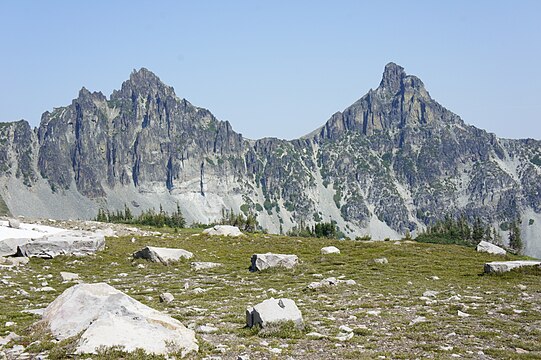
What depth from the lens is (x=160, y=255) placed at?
41406mm

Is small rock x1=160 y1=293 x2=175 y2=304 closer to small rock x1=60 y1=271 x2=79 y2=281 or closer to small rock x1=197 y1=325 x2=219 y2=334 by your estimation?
small rock x1=197 y1=325 x2=219 y2=334

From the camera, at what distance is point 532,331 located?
18219 millimetres

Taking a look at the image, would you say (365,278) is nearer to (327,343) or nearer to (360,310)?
(360,310)

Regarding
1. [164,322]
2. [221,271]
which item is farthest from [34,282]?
[164,322]

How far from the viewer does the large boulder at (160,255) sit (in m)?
41.3

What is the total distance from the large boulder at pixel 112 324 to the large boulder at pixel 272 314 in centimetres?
292

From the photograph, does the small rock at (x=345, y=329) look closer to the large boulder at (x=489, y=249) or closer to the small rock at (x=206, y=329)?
the small rock at (x=206, y=329)

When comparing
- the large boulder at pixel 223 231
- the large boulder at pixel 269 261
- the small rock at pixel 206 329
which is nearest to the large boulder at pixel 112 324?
the small rock at pixel 206 329

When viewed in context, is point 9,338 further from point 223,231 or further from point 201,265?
point 223,231

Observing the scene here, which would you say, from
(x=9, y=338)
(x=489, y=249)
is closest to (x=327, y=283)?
(x=9, y=338)

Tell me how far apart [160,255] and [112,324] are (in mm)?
26458

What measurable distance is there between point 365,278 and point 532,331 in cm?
1665

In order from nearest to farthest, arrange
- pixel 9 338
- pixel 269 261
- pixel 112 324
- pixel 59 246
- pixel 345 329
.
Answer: pixel 112 324, pixel 9 338, pixel 345 329, pixel 269 261, pixel 59 246

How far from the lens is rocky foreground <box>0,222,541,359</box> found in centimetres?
1570
